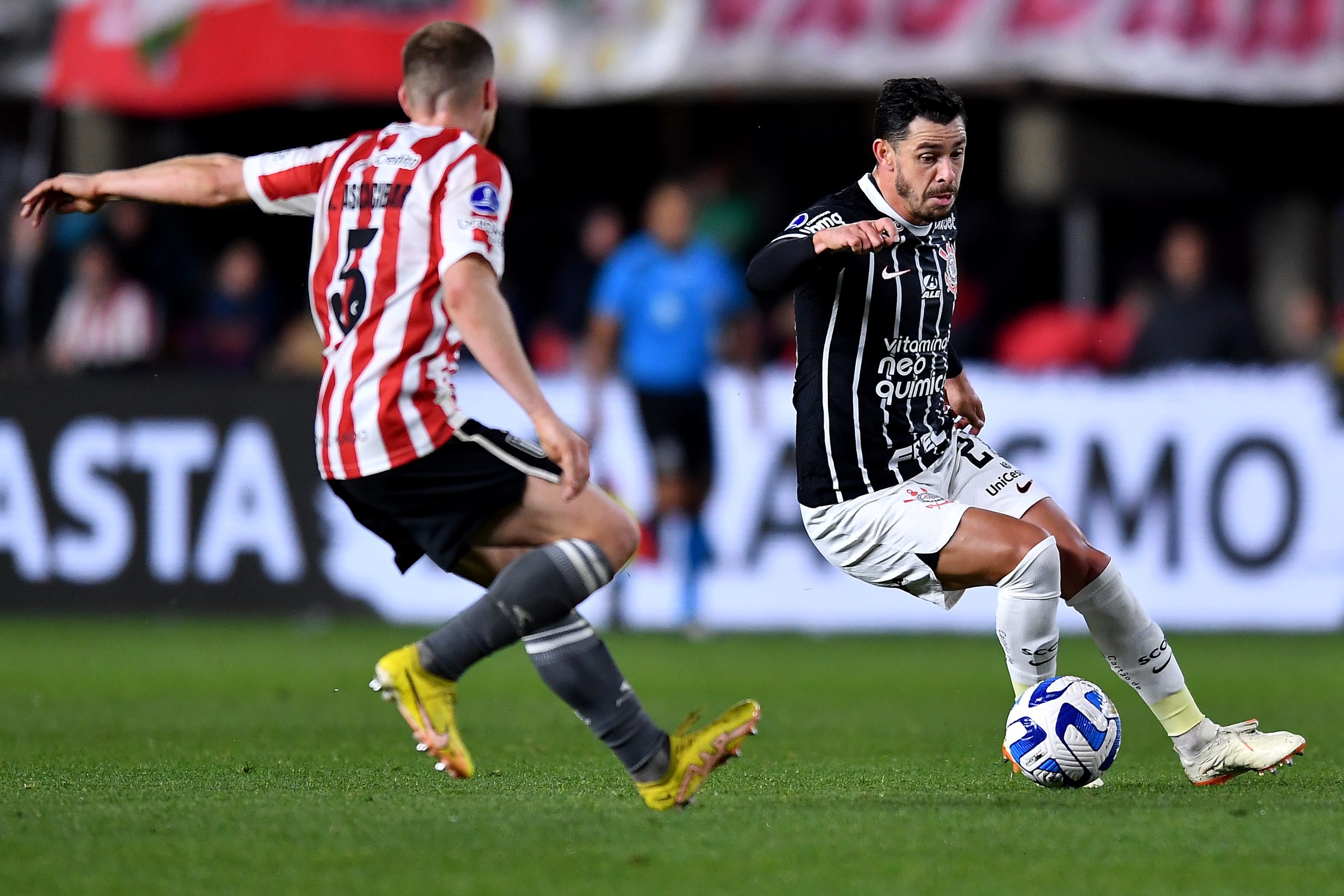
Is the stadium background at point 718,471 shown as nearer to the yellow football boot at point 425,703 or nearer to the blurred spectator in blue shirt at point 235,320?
the blurred spectator in blue shirt at point 235,320

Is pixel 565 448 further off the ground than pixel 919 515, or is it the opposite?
pixel 565 448

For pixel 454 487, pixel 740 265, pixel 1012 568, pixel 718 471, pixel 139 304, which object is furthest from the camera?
pixel 740 265

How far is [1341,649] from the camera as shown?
10555 mm

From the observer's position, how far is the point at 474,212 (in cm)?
487

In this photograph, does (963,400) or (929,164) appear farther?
(963,400)

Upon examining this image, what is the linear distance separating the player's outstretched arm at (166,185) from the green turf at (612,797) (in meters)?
1.57

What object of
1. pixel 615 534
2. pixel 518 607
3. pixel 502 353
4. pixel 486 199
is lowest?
pixel 518 607

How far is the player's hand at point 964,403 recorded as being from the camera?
644cm

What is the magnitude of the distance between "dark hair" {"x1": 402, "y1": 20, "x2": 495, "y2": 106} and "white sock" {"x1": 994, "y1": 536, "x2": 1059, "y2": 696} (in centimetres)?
200

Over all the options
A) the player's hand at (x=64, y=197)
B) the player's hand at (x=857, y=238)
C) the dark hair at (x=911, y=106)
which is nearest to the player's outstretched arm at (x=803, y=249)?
the player's hand at (x=857, y=238)

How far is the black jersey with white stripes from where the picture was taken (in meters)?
5.80

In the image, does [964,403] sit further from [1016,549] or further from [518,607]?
[518,607]

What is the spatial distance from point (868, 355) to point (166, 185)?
2.01m

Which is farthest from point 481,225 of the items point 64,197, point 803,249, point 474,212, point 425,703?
point 64,197
